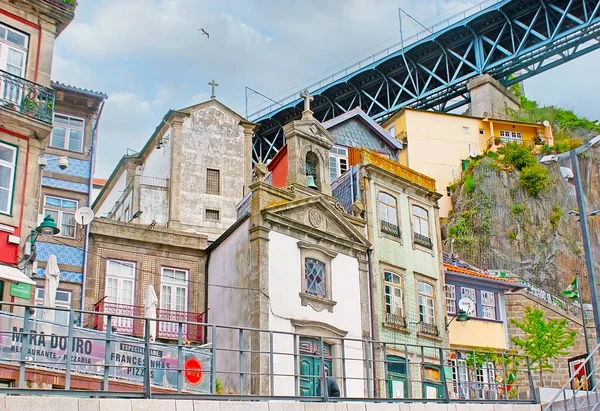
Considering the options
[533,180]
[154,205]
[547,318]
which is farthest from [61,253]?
[533,180]

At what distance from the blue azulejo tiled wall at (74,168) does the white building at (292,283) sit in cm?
511

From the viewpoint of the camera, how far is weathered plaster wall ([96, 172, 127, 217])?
135 ft

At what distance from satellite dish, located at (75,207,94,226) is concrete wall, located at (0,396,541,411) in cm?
1266

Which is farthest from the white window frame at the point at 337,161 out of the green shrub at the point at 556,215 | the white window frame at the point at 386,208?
the green shrub at the point at 556,215

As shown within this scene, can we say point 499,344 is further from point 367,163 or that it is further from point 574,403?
point 574,403

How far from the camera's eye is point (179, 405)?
12.7 m

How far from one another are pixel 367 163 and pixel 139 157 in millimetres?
13420

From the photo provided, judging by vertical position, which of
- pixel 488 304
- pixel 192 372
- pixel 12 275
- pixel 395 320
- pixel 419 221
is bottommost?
pixel 192 372

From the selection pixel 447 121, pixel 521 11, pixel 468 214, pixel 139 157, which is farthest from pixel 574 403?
pixel 521 11

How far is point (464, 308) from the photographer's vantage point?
33156mm

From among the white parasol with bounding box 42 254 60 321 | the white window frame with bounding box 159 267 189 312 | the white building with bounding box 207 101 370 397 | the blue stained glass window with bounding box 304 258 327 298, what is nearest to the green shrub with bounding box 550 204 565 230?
the white building with bounding box 207 101 370 397

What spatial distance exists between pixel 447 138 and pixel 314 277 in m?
28.7

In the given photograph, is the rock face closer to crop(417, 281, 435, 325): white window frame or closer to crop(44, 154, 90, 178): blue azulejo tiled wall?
crop(417, 281, 435, 325): white window frame

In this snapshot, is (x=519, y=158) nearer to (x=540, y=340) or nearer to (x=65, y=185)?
(x=540, y=340)
